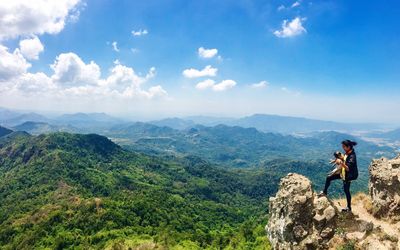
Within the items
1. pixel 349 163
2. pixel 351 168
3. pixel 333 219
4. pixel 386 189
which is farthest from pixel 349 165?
pixel 386 189

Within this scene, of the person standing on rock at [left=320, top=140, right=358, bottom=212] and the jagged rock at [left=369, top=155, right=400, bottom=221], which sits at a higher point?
the person standing on rock at [left=320, top=140, right=358, bottom=212]

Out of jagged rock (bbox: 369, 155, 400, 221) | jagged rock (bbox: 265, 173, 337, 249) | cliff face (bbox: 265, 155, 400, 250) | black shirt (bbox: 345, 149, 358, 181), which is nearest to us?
cliff face (bbox: 265, 155, 400, 250)

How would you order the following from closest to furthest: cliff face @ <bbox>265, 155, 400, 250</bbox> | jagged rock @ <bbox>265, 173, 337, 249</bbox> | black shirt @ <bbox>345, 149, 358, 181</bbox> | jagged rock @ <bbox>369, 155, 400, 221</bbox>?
cliff face @ <bbox>265, 155, 400, 250</bbox> < jagged rock @ <bbox>265, 173, 337, 249</bbox> < black shirt @ <bbox>345, 149, 358, 181</bbox> < jagged rock @ <bbox>369, 155, 400, 221</bbox>

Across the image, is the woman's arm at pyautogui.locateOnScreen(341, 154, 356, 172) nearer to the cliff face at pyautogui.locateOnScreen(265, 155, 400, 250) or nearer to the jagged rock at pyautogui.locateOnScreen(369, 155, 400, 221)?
the cliff face at pyautogui.locateOnScreen(265, 155, 400, 250)

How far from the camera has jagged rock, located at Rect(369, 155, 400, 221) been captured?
73.2ft

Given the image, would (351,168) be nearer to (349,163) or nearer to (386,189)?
(349,163)

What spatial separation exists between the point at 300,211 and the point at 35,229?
127 m

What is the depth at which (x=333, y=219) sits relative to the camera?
21.0m

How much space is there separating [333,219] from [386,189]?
17.5 feet

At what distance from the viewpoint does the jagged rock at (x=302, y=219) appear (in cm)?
2056

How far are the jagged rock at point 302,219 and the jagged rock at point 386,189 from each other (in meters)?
4.17

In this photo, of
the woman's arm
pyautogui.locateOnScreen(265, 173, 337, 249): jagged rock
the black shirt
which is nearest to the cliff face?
pyautogui.locateOnScreen(265, 173, 337, 249): jagged rock

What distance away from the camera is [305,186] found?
22.2m

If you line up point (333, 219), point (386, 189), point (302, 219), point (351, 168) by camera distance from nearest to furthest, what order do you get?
point (333, 219), point (302, 219), point (351, 168), point (386, 189)
